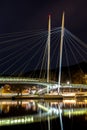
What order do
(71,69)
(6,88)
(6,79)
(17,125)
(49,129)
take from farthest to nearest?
(71,69), (6,88), (6,79), (17,125), (49,129)

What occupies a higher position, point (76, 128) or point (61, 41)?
point (61, 41)

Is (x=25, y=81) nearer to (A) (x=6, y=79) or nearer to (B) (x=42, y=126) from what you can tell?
(A) (x=6, y=79)

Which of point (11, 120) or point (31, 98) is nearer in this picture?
point (11, 120)

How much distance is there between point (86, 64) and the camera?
10506 centimetres

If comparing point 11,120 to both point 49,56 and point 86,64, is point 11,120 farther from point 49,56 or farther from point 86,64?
point 86,64

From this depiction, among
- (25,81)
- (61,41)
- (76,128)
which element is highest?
(61,41)

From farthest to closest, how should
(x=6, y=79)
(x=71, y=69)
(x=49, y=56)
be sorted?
(x=71, y=69), (x=6, y=79), (x=49, y=56)

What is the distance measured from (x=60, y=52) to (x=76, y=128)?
39619 millimetres

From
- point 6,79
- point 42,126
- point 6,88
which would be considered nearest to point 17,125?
point 42,126

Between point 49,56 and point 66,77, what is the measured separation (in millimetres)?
40748

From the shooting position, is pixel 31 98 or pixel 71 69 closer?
pixel 31 98

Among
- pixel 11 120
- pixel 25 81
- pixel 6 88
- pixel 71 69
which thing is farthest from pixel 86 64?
pixel 11 120

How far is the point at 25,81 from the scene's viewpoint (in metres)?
66.1

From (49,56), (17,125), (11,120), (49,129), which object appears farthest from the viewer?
(49,56)
